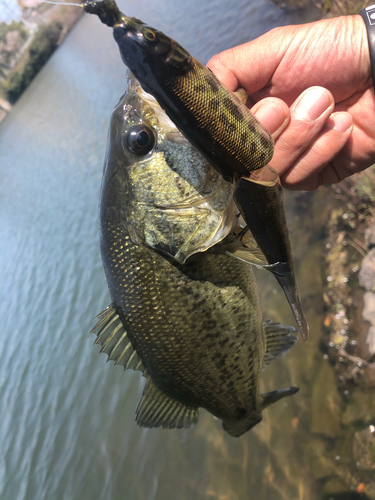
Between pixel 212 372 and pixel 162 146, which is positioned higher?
pixel 162 146

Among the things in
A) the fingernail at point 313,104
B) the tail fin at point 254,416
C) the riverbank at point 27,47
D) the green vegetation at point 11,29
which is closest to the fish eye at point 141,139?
the fingernail at point 313,104

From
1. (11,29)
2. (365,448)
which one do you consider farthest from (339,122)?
(11,29)

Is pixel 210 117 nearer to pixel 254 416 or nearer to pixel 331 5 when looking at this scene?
pixel 254 416

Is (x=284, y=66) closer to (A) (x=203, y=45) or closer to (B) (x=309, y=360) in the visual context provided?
(B) (x=309, y=360)

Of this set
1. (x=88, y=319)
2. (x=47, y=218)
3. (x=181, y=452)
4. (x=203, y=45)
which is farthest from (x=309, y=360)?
(x=203, y=45)

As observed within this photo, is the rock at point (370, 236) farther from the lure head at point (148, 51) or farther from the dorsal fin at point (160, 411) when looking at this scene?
the lure head at point (148, 51)

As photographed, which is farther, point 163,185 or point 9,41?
point 9,41
